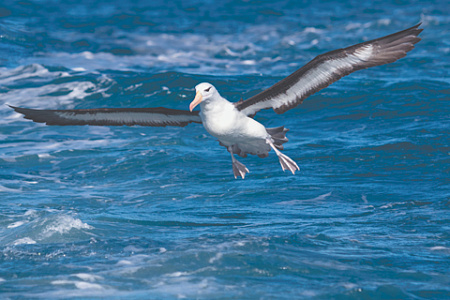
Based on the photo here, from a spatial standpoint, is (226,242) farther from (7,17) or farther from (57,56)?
(7,17)

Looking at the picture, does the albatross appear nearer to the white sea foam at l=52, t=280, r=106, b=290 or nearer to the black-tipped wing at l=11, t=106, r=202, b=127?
the black-tipped wing at l=11, t=106, r=202, b=127

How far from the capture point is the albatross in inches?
396

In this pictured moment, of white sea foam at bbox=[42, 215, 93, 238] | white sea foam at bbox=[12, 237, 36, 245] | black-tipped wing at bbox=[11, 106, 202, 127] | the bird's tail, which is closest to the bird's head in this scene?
black-tipped wing at bbox=[11, 106, 202, 127]

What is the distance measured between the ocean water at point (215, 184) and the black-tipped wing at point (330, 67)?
249 cm

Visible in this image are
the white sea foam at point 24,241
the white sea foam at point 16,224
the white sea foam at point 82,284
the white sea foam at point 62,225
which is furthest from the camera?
the white sea foam at point 16,224

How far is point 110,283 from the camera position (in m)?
9.38

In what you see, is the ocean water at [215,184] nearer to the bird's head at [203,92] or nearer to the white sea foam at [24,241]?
the white sea foam at [24,241]

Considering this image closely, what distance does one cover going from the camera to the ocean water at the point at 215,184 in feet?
31.9

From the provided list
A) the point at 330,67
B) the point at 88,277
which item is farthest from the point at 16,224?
the point at 330,67

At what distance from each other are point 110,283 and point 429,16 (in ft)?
107

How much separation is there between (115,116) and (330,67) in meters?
4.41

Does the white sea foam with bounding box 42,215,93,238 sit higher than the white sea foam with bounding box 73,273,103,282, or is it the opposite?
the white sea foam with bounding box 42,215,93,238

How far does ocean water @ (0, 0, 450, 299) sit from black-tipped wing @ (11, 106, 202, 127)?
201cm

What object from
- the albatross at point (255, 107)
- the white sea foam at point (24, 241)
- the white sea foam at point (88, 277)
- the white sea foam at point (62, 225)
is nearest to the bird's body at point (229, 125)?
the albatross at point (255, 107)
